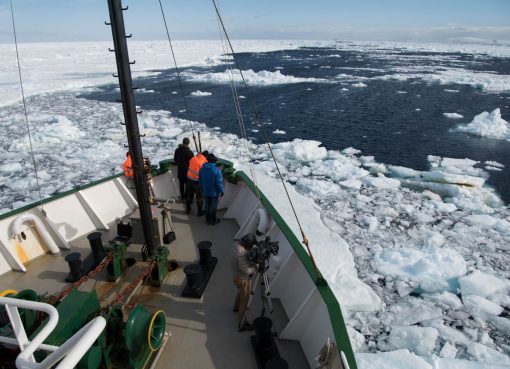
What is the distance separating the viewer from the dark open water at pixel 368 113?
1688 cm

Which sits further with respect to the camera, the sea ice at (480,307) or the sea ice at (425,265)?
the sea ice at (425,265)

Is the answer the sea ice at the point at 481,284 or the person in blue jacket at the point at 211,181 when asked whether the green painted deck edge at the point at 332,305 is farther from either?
the sea ice at the point at 481,284

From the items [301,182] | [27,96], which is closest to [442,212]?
[301,182]

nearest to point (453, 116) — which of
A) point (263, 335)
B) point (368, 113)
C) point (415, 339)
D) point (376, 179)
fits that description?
point (368, 113)

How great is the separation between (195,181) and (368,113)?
2074cm

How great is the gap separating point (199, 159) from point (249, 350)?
126 inches

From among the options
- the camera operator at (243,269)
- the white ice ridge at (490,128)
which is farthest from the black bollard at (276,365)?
the white ice ridge at (490,128)

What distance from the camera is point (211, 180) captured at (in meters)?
5.18

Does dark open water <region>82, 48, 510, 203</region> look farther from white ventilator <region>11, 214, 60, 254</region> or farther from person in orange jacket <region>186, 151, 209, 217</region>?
white ventilator <region>11, 214, 60, 254</region>

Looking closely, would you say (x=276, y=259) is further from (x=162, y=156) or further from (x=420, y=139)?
(x=420, y=139)

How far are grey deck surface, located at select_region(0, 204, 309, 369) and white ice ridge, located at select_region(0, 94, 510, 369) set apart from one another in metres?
2.50

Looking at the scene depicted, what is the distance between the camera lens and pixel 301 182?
12.2m

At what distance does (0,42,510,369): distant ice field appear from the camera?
20.2 feet

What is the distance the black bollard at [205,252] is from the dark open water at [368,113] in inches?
453
